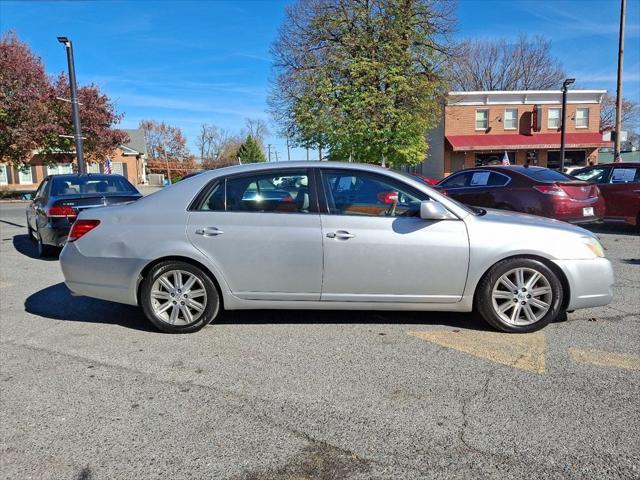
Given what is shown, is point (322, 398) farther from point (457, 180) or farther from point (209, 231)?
point (457, 180)

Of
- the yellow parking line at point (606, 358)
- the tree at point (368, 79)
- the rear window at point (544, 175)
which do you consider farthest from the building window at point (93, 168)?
the yellow parking line at point (606, 358)

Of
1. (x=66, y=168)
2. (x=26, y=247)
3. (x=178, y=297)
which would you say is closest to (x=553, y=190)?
(x=178, y=297)

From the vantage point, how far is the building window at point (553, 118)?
3541 cm

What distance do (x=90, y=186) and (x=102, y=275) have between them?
516 centimetres

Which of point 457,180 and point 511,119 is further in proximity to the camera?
point 511,119

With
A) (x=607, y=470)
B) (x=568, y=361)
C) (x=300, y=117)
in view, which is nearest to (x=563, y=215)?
(x=568, y=361)

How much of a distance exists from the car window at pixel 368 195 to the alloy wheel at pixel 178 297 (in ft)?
4.79

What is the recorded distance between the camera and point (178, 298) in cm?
466

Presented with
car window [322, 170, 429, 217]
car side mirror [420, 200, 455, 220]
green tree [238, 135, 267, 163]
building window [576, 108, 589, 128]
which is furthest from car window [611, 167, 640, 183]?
green tree [238, 135, 267, 163]

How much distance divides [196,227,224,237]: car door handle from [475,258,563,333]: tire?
7.91 feet

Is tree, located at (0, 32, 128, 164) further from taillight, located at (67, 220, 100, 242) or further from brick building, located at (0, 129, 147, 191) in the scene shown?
taillight, located at (67, 220, 100, 242)

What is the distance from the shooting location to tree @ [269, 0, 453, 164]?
20.5m

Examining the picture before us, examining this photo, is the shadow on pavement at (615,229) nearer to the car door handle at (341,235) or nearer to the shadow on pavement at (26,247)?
the car door handle at (341,235)

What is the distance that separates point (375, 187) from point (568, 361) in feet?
7.02
